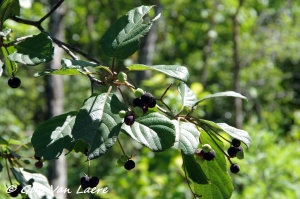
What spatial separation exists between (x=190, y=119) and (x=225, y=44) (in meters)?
6.95

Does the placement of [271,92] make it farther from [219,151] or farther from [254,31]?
[219,151]

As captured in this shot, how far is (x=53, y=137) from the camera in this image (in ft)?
3.24

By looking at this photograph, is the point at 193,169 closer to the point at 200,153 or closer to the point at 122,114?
the point at 200,153

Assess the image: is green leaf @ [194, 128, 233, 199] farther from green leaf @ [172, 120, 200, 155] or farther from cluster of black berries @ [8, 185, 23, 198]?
cluster of black berries @ [8, 185, 23, 198]

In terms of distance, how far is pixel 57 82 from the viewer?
3568mm

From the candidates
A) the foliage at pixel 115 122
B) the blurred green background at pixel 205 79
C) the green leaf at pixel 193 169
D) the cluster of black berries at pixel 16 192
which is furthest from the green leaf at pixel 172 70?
the blurred green background at pixel 205 79

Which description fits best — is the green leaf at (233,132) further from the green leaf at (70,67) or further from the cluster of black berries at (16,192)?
the cluster of black berries at (16,192)

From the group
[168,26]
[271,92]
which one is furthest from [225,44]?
[271,92]

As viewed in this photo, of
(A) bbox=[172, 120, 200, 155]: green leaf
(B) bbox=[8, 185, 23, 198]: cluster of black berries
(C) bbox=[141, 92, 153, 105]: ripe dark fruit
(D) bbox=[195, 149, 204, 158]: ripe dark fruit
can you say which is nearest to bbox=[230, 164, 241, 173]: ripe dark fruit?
(D) bbox=[195, 149, 204, 158]: ripe dark fruit

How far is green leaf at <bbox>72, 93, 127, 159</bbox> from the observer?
2.86ft

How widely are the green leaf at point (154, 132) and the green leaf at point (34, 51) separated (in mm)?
247

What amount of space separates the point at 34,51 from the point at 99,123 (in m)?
0.25

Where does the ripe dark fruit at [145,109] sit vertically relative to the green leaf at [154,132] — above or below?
above

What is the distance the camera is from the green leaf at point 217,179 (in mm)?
1140
